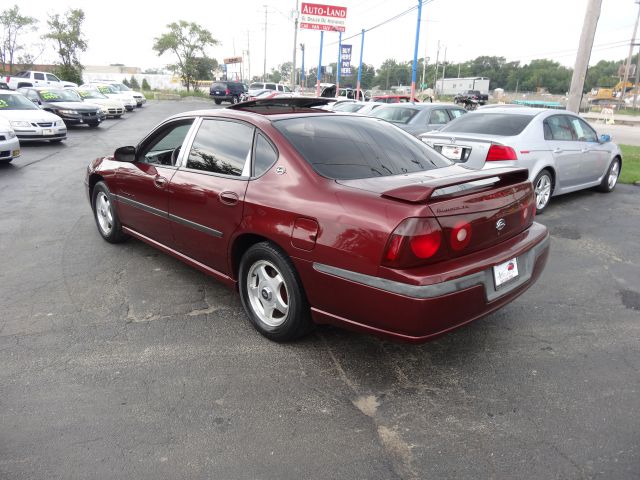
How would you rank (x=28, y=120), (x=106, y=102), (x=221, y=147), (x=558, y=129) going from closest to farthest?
(x=221, y=147) → (x=558, y=129) → (x=28, y=120) → (x=106, y=102)

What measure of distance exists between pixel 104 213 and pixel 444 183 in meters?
4.16

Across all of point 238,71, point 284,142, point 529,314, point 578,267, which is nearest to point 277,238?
point 284,142

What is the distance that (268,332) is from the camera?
11.4 ft

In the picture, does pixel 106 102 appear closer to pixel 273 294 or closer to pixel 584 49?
pixel 584 49

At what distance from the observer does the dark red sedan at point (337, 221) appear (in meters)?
2.70

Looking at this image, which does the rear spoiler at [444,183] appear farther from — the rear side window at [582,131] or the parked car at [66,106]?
the parked car at [66,106]

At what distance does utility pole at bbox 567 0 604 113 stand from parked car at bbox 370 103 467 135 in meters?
2.94

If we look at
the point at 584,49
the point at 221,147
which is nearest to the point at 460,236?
the point at 221,147

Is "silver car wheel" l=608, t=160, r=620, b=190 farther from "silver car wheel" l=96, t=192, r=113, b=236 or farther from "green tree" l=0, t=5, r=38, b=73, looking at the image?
"green tree" l=0, t=5, r=38, b=73

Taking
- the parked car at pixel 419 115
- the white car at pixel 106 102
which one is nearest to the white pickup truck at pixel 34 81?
the white car at pixel 106 102

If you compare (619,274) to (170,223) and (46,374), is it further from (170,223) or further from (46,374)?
(46,374)

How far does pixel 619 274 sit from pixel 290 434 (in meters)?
3.92

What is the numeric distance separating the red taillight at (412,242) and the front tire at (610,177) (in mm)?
7414

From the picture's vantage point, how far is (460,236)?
2.82 m
